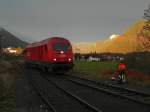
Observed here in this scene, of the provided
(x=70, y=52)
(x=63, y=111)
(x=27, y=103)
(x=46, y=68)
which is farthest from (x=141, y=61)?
(x=63, y=111)

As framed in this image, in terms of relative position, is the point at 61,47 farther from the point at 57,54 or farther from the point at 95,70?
the point at 95,70

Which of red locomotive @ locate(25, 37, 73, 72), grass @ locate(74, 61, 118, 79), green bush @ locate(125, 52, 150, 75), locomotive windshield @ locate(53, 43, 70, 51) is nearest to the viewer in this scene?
green bush @ locate(125, 52, 150, 75)

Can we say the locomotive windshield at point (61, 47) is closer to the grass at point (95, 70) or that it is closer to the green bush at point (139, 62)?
the grass at point (95, 70)

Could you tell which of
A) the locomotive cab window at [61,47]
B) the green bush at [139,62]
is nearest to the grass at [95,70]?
the green bush at [139,62]

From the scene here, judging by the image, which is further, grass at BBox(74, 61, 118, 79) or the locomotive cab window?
the locomotive cab window

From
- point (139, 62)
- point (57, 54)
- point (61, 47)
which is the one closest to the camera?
point (139, 62)

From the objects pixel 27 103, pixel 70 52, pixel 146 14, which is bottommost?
pixel 27 103

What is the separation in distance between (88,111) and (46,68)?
25397 millimetres

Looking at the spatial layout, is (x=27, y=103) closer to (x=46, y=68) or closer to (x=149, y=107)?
(x=149, y=107)

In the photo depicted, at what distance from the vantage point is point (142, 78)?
27.3 meters

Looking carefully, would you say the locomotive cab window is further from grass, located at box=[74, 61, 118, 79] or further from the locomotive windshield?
grass, located at box=[74, 61, 118, 79]

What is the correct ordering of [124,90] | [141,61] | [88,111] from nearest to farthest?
[88,111] → [124,90] → [141,61]

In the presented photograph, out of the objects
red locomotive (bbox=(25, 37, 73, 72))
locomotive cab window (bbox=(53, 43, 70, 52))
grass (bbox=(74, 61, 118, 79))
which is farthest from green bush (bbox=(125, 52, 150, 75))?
locomotive cab window (bbox=(53, 43, 70, 52))

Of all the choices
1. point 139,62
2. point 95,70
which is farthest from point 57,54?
point 95,70
